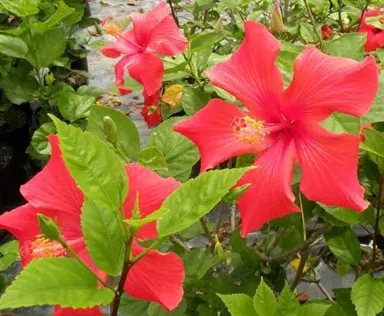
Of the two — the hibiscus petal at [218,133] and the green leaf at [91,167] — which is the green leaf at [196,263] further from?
the green leaf at [91,167]

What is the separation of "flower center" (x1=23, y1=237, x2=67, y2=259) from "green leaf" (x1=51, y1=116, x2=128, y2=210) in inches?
5.9

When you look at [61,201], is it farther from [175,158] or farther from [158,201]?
[175,158]

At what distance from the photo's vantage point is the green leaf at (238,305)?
714mm

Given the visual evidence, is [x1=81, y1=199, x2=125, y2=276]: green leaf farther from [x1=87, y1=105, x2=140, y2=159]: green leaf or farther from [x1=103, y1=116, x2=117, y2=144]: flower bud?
[x1=87, y1=105, x2=140, y2=159]: green leaf

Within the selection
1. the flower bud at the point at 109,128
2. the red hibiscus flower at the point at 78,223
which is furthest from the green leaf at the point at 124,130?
the red hibiscus flower at the point at 78,223

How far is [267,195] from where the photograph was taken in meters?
0.75

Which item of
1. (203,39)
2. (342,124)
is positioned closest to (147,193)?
(342,124)

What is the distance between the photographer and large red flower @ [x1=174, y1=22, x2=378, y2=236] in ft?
2.33

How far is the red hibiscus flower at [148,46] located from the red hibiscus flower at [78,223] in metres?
0.37

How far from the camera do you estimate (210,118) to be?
0.80 m

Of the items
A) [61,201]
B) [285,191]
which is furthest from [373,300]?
[61,201]

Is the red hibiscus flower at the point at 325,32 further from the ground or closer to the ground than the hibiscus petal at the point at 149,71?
closer to the ground

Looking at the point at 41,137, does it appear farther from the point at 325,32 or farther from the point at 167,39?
the point at 325,32

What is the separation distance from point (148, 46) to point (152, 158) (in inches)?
13.7
